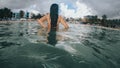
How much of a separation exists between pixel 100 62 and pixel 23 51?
9.69ft

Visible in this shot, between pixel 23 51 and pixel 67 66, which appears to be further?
pixel 23 51

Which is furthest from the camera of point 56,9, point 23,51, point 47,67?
point 56,9

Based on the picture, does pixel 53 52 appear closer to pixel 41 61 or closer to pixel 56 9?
pixel 41 61

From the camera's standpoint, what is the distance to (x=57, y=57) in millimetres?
6773

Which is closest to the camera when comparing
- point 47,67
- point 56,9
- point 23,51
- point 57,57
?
point 47,67

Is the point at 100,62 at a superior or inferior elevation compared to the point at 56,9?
inferior

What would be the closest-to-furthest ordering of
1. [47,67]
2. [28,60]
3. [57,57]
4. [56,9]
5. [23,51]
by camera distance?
[47,67] → [28,60] → [57,57] → [23,51] → [56,9]

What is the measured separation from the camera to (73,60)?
6.62 m

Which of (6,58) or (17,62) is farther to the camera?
(6,58)

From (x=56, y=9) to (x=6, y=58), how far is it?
8.66 metres

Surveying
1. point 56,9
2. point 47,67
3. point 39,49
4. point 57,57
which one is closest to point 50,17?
point 56,9

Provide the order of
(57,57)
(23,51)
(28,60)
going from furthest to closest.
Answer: (23,51)
(57,57)
(28,60)

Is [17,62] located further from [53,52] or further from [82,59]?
[82,59]

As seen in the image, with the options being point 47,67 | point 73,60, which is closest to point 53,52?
point 73,60
